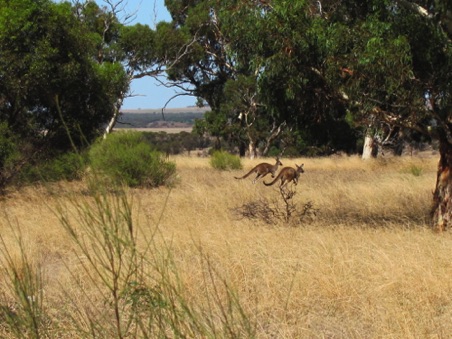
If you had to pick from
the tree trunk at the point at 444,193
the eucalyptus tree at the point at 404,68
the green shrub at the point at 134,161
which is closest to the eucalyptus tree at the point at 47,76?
the green shrub at the point at 134,161

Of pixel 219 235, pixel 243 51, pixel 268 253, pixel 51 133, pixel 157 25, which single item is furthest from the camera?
pixel 157 25

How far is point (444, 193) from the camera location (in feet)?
32.1

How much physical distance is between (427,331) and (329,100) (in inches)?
244

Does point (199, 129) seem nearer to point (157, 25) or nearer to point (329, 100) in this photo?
point (157, 25)

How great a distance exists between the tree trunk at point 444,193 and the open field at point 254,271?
427 millimetres

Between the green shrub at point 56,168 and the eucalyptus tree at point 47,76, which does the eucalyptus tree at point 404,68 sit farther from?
the green shrub at point 56,168

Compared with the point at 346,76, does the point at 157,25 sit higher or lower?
higher

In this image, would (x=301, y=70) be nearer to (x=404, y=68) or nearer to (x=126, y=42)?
(x=404, y=68)

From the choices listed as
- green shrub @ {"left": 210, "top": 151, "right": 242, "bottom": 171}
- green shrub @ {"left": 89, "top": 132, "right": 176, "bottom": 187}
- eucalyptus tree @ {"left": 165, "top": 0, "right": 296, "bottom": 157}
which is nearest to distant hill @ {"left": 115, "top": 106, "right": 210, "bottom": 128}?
eucalyptus tree @ {"left": 165, "top": 0, "right": 296, "bottom": 157}

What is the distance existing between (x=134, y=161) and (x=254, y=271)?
10545mm

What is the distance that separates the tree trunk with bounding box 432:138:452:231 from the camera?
9625 mm

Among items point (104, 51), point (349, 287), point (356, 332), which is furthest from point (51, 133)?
point (104, 51)

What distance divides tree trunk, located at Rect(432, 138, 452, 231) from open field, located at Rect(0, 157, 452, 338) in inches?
16.8

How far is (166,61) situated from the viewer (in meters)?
37.3
